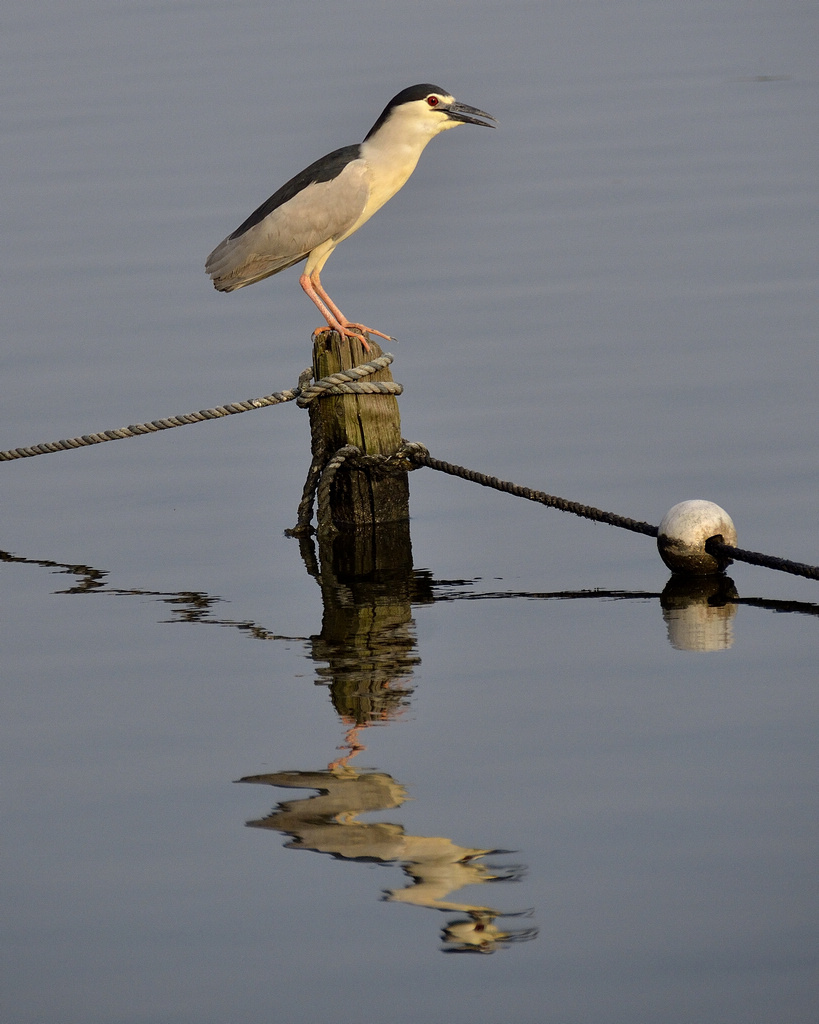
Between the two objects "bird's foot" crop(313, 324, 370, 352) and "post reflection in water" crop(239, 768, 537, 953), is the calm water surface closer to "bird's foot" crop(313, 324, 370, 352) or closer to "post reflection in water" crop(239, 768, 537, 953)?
"post reflection in water" crop(239, 768, 537, 953)

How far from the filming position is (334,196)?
7.76 m

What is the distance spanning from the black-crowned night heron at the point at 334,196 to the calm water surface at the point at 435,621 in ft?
3.67

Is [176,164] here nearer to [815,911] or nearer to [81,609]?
[81,609]

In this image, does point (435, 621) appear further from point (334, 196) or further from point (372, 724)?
point (334, 196)

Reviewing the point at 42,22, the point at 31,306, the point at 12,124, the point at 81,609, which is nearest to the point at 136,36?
the point at 42,22

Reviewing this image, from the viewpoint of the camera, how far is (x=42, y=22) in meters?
23.7

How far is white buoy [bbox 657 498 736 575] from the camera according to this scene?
649cm

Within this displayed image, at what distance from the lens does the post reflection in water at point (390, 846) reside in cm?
414

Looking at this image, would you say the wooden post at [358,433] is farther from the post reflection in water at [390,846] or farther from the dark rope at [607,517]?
the post reflection in water at [390,846]

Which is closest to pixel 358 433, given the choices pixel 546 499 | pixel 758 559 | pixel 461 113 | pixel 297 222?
pixel 546 499

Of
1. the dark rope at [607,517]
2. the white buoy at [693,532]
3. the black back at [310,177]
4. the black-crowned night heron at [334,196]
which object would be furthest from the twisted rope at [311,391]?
the white buoy at [693,532]

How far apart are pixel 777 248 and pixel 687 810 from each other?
24.7 ft

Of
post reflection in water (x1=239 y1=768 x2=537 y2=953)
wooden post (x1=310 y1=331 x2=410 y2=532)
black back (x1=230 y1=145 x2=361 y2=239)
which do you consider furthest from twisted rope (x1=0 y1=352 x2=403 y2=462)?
post reflection in water (x1=239 y1=768 x2=537 y2=953)

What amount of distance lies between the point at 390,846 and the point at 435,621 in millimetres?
1882
